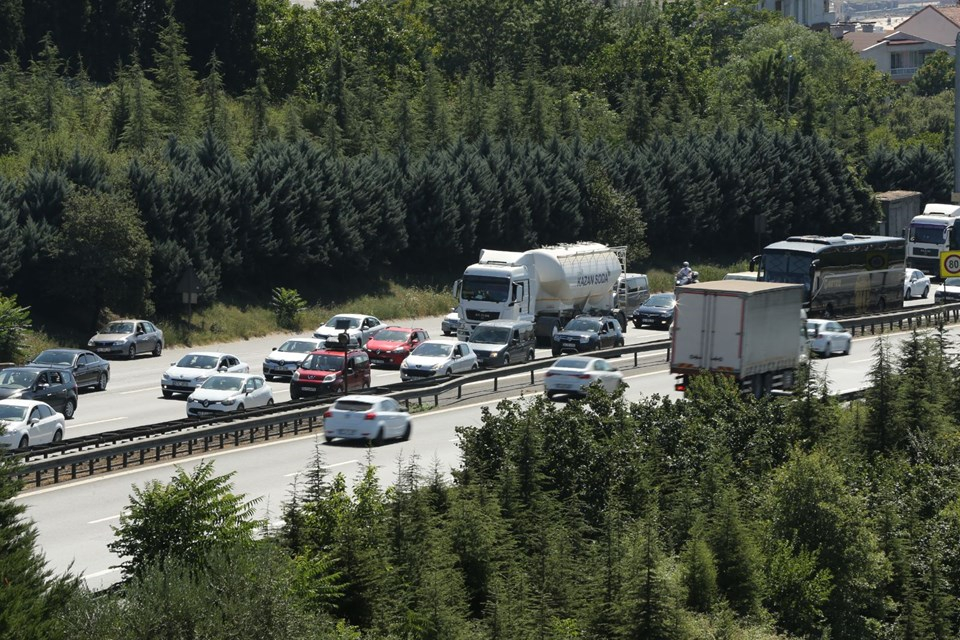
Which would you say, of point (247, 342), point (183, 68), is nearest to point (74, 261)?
point (247, 342)

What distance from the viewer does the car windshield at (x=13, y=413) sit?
107 feet

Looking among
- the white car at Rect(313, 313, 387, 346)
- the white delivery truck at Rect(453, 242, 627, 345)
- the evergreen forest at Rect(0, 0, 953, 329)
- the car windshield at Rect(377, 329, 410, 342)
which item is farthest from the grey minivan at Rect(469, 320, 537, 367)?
the evergreen forest at Rect(0, 0, 953, 329)

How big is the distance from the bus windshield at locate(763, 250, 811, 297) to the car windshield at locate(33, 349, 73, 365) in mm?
28490

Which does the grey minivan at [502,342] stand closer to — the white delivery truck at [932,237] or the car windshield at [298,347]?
the car windshield at [298,347]

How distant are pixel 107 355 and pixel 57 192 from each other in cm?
656

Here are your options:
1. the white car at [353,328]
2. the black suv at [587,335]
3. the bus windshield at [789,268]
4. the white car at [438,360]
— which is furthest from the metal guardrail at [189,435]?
the bus windshield at [789,268]

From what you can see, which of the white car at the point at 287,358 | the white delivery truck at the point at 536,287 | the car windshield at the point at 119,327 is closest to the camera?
the white car at the point at 287,358

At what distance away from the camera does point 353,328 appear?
5325 cm

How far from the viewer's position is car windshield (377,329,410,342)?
167 feet

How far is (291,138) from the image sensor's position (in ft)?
247

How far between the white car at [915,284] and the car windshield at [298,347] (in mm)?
34865

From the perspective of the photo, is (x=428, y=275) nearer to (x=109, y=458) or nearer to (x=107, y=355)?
(x=107, y=355)

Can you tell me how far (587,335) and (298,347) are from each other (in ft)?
33.4

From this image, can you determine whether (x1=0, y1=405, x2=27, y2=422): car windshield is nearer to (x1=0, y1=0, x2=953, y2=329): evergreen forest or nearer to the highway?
the highway
